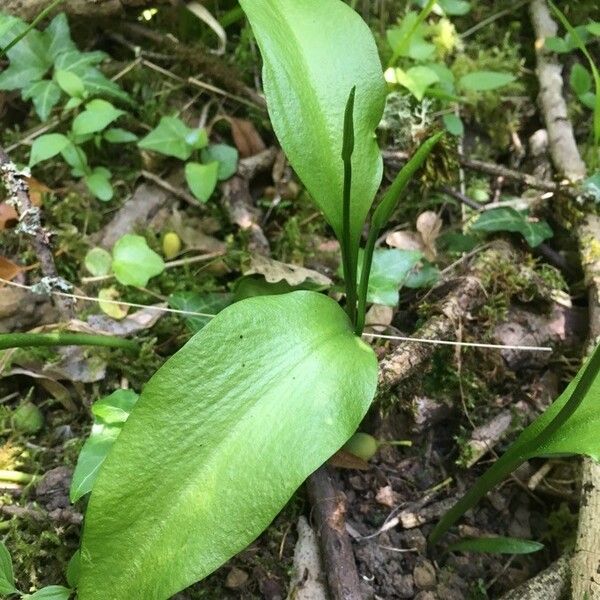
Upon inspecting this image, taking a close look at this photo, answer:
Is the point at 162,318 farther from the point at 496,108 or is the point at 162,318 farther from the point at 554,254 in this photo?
the point at 496,108

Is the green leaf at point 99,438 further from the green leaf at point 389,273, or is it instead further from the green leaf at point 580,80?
the green leaf at point 580,80

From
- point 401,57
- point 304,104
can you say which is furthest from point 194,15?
point 304,104

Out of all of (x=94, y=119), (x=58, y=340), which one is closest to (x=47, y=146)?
(x=94, y=119)

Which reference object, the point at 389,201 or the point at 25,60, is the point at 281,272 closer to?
the point at 389,201

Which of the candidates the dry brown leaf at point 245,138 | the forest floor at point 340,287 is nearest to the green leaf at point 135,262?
the forest floor at point 340,287

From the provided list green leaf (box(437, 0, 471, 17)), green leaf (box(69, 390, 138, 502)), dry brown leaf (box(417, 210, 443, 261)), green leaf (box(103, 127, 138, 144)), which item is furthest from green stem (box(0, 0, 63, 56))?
green leaf (box(437, 0, 471, 17))
